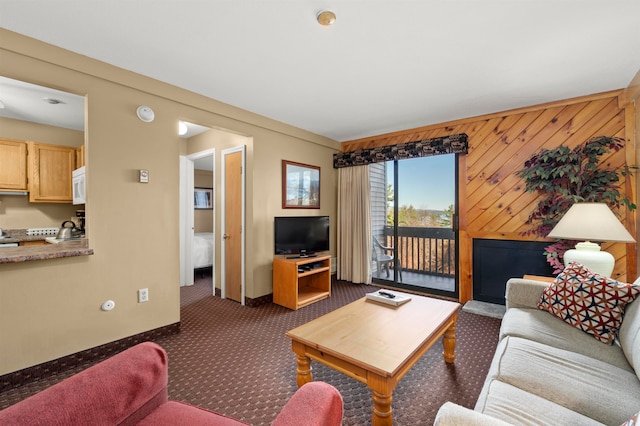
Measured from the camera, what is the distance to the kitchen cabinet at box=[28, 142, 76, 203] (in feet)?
12.6

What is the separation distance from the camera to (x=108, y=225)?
2377mm

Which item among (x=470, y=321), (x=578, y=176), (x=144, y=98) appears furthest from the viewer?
(x=470, y=321)

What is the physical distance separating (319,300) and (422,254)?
1.77 meters

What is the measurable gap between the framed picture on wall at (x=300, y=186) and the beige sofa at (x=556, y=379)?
2.94 m

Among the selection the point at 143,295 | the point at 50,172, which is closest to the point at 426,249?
the point at 143,295

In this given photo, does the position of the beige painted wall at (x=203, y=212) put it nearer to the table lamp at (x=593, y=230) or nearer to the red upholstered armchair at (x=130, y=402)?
the red upholstered armchair at (x=130, y=402)

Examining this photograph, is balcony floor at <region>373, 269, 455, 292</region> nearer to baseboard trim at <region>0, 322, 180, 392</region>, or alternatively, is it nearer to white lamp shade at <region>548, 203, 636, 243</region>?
white lamp shade at <region>548, 203, 636, 243</region>

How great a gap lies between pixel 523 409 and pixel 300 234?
2976 mm

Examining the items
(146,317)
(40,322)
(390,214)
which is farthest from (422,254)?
(40,322)

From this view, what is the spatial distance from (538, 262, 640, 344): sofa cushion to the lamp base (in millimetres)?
476

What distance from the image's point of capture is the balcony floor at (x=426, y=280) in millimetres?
4020

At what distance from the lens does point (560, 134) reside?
3.10 metres

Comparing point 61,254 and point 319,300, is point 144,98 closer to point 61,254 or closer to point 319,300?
point 61,254

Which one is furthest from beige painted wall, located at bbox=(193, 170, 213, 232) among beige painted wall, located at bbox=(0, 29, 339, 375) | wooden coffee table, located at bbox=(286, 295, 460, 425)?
wooden coffee table, located at bbox=(286, 295, 460, 425)
